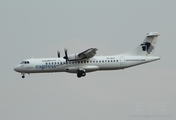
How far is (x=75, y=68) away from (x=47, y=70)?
3.15 metres

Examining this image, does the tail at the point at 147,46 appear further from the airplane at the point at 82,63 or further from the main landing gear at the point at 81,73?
the main landing gear at the point at 81,73

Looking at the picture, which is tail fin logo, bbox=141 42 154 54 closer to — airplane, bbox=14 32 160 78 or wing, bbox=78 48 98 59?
airplane, bbox=14 32 160 78

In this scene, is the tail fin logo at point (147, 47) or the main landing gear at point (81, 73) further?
the tail fin logo at point (147, 47)

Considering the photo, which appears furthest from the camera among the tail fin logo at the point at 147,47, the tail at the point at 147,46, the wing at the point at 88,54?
the tail fin logo at the point at 147,47

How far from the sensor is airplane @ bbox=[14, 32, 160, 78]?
44.9m

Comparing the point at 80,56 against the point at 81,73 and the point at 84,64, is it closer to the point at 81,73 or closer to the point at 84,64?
the point at 84,64

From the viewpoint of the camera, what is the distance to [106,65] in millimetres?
Answer: 45031

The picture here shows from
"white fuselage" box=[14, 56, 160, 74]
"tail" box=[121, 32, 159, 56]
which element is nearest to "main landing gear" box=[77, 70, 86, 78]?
"white fuselage" box=[14, 56, 160, 74]

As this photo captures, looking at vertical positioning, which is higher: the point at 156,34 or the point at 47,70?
the point at 156,34

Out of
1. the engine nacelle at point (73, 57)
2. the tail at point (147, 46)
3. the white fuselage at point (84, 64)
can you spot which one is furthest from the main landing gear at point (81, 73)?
the tail at point (147, 46)

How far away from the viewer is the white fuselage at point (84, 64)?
4509cm

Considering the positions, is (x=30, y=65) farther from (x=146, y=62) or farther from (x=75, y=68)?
(x=146, y=62)

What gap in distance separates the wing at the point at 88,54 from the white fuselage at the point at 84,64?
0.65m

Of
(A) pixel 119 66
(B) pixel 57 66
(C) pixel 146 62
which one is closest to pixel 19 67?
(B) pixel 57 66
